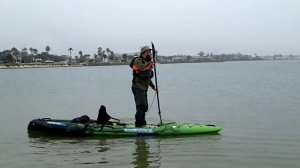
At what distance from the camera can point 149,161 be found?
355 inches

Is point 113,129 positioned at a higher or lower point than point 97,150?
higher

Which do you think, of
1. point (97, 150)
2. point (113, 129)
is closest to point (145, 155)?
point (97, 150)

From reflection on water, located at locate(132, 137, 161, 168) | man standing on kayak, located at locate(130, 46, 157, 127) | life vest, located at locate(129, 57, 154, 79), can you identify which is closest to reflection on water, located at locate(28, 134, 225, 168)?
reflection on water, located at locate(132, 137, 161, 168)

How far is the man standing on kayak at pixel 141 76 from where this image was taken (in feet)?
38.4

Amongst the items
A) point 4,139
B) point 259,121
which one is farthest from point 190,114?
point 4,139

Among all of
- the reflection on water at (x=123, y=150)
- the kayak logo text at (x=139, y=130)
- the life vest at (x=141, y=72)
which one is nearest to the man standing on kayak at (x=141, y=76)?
the life vest at (x=141, y=72)

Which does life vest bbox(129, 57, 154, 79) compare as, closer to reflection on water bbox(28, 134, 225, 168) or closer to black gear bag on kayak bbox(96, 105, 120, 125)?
black gear bag on kayak bbox(96, 105, 120, 125)

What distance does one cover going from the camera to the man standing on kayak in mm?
11719

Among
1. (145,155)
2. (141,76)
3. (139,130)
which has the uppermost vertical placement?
(141,76)

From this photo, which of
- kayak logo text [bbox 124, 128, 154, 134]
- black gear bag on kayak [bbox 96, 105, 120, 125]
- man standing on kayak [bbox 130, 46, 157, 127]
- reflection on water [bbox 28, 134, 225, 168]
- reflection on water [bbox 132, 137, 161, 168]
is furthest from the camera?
black gear bag on kayak [bbox 96, 105, 120, 125]

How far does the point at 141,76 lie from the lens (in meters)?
11.8

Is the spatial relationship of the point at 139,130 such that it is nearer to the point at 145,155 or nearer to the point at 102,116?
the point at 102,116

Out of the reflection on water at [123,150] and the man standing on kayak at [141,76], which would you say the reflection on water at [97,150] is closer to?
the reflection on water at [123,150]

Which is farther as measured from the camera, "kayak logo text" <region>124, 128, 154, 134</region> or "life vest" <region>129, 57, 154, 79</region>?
"life vest" <region>129, 57, 154, 79</region>
